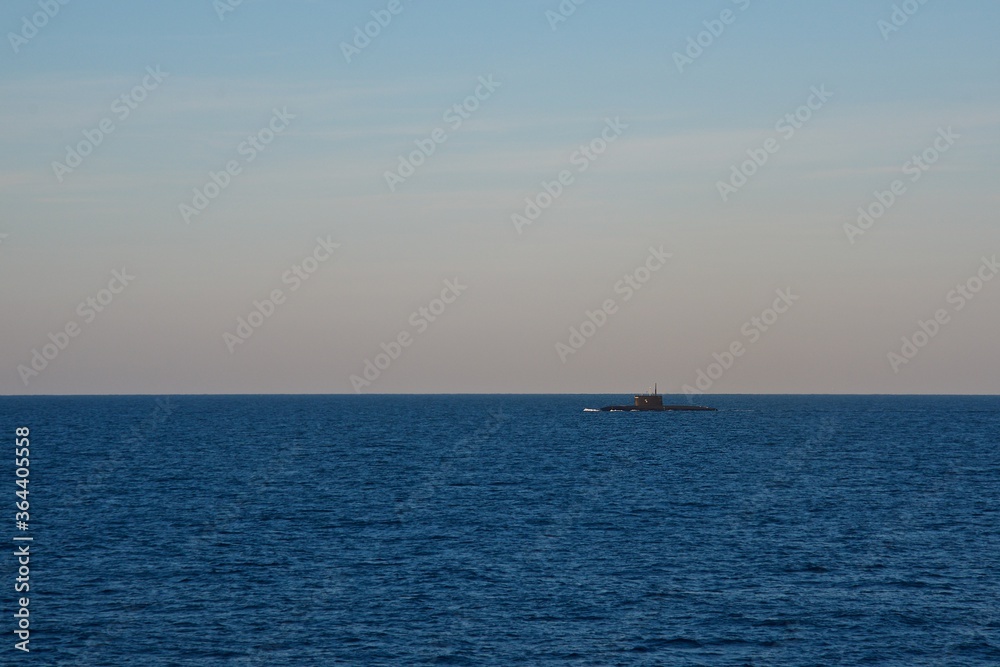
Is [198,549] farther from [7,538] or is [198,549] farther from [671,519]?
[671,519]

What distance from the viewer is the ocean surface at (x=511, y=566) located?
152 feet

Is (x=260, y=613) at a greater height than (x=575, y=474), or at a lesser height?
lesser

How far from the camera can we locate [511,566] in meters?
62.3

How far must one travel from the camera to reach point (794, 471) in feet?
385

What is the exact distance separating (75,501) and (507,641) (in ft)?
183

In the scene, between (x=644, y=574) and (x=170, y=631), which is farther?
(x=644, y=574)

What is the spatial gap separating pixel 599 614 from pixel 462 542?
66.7ft

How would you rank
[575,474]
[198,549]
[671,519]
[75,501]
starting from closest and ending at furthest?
[198,549]
[671,519]
[75,501]
[575,474]

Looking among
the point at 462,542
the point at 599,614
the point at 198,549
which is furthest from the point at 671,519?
the point at 198,549

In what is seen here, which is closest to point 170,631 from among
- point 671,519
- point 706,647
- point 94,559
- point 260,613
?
point 260,613

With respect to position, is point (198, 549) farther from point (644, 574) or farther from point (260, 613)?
point (644, 574)

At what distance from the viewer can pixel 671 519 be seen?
80.6m

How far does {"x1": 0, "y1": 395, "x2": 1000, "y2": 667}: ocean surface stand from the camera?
46.5m

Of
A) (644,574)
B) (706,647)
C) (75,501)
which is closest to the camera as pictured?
(706,647)
